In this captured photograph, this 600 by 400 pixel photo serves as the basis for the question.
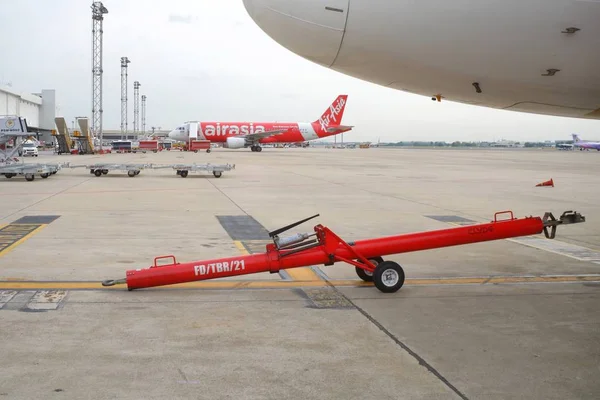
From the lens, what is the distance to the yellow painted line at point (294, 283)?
757cm

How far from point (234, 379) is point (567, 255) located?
24.3 feet

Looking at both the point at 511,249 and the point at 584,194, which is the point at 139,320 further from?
the point at 584,194

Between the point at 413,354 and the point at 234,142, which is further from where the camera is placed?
the point at 234,142

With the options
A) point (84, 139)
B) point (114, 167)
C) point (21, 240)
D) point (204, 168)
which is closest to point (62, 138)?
point (84, 139)

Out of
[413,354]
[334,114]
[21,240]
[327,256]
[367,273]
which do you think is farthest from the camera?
[334,114]

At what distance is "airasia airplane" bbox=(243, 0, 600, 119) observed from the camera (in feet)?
17.4

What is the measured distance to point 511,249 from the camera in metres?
10.7

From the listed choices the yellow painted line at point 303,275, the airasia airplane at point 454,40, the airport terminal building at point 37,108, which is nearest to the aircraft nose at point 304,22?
the airasia airplane at point 454,40

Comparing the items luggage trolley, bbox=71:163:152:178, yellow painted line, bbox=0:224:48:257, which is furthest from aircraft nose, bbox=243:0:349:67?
luggage trolley, bbox=71:163:152:178

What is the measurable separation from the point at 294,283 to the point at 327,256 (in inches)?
31.1

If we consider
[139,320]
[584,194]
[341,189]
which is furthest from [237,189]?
[139,320]

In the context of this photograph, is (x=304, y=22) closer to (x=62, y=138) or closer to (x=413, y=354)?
(x=413, y=354)

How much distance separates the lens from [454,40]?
5555 millimetres

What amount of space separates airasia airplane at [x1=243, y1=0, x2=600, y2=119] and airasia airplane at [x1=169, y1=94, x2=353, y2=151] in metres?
66.6
